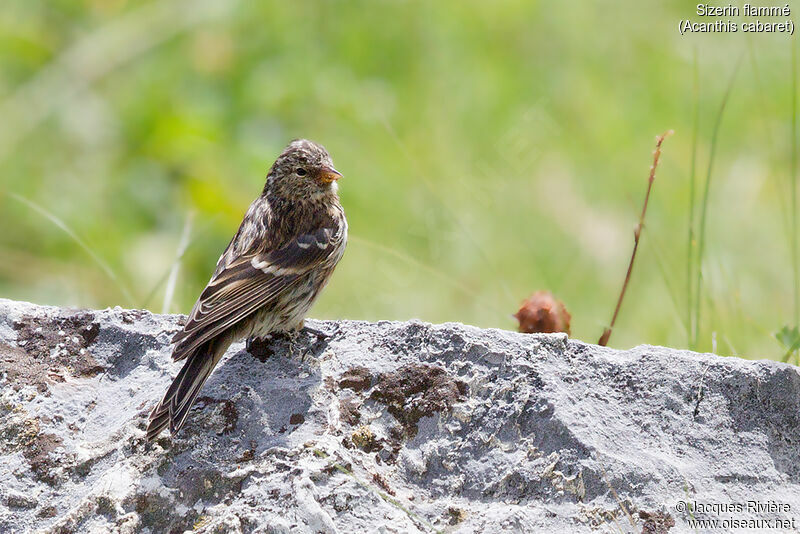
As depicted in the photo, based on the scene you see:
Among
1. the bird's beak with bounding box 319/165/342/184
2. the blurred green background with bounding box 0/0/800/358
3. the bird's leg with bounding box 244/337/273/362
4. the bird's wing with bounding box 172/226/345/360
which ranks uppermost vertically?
the blurred green background with bounding box 0/0/800/358

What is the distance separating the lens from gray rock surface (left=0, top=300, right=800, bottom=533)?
2.75 metres

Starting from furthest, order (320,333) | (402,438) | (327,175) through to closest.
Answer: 1. (327,175)
2. (320,333)
3. (402,438)

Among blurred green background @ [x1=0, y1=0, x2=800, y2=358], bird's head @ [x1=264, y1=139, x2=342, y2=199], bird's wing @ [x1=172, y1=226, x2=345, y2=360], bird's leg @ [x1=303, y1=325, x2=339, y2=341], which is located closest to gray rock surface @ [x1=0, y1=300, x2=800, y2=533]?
bird's leg @ [x1=303, y1=325, x2=339, y2=341]

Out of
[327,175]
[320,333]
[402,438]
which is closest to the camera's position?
[402,438]

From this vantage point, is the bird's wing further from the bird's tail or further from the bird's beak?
the bird's beak

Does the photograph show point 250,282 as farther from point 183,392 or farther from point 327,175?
point 327,175

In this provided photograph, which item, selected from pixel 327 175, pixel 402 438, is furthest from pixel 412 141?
pixel 402 438

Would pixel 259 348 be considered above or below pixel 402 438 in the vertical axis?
above

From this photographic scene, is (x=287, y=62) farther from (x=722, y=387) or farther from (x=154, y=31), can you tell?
(x=722, y=387)

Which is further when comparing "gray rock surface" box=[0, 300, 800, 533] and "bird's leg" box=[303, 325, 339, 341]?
"bird's leg" box=[303, 325, 339, 341]

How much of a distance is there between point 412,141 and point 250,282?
3.23 metres

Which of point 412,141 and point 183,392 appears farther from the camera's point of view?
point 412,141

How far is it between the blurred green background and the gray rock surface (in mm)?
2165

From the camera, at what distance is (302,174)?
4.36 meters
